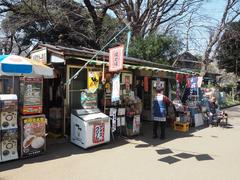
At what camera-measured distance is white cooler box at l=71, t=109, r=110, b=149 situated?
6.81 metres

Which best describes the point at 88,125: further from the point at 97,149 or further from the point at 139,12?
the point at 139,12

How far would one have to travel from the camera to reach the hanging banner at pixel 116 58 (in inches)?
278

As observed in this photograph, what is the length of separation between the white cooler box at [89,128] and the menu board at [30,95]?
117cm

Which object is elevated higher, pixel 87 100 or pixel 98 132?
pixel 87 100

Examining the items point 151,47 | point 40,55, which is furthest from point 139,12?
point 40,55

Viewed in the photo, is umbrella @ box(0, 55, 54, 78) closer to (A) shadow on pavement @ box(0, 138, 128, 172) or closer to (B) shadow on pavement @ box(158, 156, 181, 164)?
(A) shadow on pavement @ box(0, 138, 128, 172)

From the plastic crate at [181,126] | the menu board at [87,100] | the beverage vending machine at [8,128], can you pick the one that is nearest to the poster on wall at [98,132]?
the menu board at [87,100]

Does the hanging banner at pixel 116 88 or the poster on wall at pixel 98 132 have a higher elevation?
the hanging banner at pixel 116 88

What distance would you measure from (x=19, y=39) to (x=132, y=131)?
18769 millimetres

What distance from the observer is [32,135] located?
20.0ft

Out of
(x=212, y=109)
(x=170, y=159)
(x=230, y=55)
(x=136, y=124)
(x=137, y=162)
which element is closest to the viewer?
(x=137, y=162)

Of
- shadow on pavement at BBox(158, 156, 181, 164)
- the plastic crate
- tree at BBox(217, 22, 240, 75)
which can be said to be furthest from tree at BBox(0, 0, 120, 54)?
tree at BBox(217, 22, 240, 75)

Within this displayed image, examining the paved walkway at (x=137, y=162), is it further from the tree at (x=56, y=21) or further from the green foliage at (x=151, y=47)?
the tree at (x=56, y=21)

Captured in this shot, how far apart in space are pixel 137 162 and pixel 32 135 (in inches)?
103
